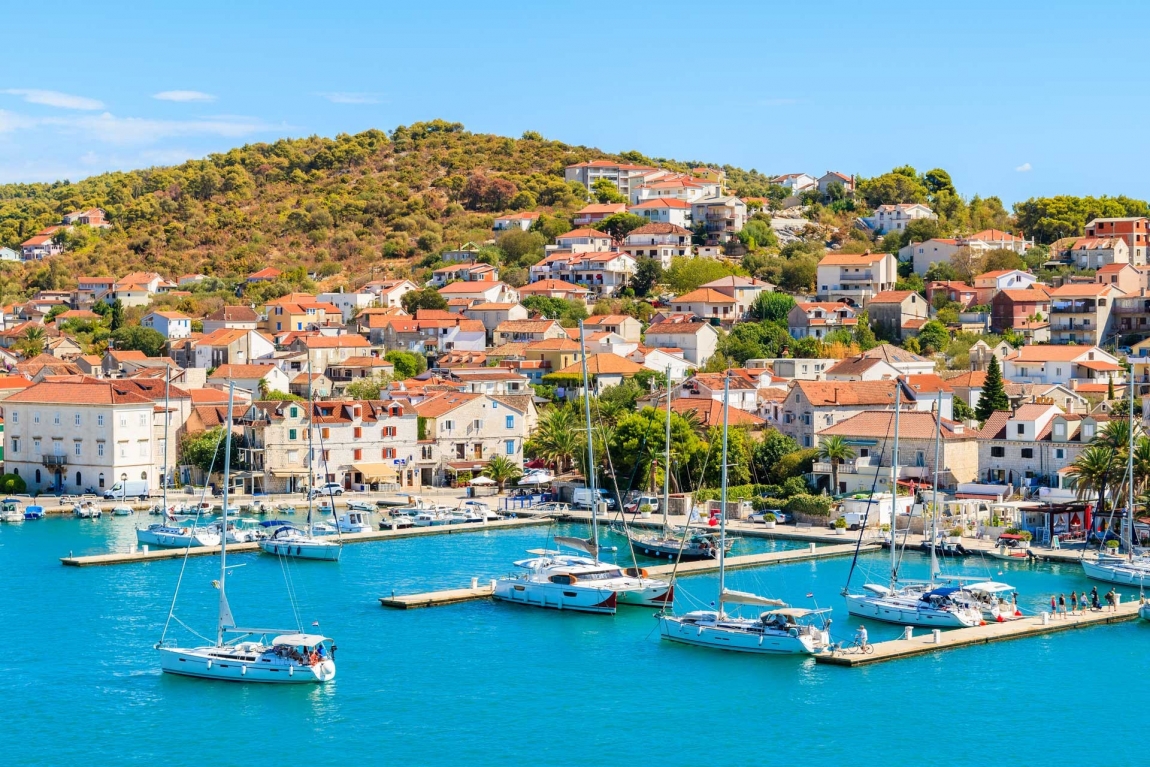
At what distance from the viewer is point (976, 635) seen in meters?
41.0

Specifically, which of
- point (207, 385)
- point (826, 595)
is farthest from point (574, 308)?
point (826, 595)

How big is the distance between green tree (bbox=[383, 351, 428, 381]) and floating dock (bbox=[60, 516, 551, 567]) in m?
31.1

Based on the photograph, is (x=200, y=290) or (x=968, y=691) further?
(x=200, y=290)

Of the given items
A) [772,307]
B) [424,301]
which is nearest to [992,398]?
[772,307]

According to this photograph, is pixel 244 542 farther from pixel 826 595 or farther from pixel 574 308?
pixel 574 308

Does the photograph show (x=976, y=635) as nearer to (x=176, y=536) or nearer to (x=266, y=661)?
(x=266, y=661)

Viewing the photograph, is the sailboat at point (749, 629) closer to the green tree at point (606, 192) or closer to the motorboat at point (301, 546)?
the motorboat at point (301, 546)

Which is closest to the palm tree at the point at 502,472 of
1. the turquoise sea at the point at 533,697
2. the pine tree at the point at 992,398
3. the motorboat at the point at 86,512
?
the motorboat at the point at 86,512

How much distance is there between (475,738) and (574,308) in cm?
7548

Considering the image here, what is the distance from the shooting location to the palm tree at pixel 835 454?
2462 inches

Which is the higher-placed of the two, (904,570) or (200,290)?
(200,290)

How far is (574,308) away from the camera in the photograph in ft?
354

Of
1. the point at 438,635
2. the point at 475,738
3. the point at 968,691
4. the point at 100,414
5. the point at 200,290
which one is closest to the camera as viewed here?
the point at 475,738

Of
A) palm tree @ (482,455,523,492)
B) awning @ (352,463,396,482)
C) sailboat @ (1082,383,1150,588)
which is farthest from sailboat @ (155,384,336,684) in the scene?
palm tree @ (482,455,523,492)
